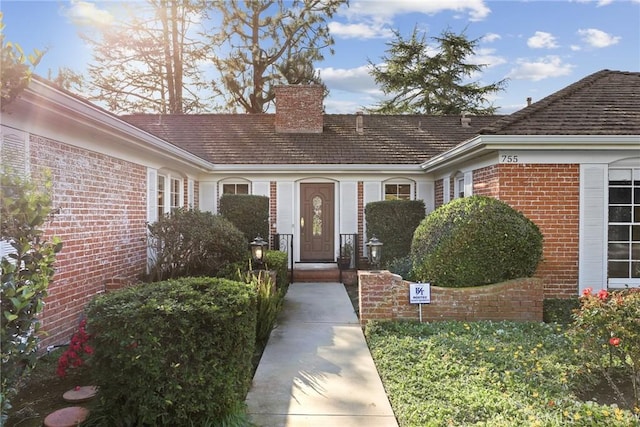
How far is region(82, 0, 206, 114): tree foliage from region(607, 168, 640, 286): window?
63.4 ft

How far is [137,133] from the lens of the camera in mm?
6242

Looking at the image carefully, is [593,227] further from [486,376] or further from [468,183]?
[486,376]

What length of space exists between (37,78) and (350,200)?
28.7 ft

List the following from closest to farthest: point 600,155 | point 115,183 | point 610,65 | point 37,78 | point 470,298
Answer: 1. point 37,78
2. point 470,298
3. point 115,183
4. point 600,155
5. point 610,65

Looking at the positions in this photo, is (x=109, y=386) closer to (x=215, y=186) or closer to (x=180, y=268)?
(x=180, y=268)

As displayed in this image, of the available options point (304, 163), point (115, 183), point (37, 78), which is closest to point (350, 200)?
point (304, 163)

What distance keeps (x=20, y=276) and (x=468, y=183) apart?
820 centimetres

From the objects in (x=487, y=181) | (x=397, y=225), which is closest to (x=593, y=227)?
(x=487, y=181)

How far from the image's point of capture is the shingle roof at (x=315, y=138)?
39.3ft

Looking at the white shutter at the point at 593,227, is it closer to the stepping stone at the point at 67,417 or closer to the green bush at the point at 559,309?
the green bush at the point at 559,309

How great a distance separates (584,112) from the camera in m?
7.59

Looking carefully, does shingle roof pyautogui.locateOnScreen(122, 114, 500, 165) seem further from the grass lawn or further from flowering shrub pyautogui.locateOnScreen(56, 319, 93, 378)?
flowering shrub pyautogui.locateOnScreen(56, 319, 93, 378)

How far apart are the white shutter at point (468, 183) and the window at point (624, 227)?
7.91ft

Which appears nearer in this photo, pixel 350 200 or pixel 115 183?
pixel 115 183
